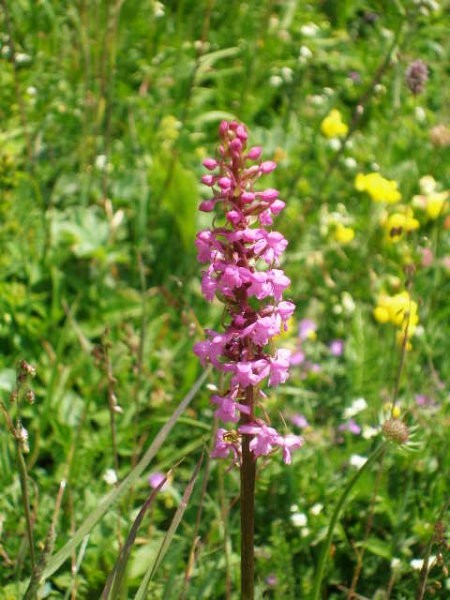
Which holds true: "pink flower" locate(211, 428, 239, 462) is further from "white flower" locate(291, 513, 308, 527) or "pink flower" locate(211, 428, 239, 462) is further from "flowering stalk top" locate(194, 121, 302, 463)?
"white flower" locate(291, 513, 308, 527)

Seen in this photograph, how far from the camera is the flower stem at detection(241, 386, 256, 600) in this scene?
1490 mm

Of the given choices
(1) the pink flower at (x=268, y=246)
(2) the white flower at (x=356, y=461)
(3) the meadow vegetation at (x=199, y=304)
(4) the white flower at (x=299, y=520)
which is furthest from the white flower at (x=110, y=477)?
(1) the pink flower at (x=268, y=246)

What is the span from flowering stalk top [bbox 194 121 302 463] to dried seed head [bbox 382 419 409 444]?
267 millimetres

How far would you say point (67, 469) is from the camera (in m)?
2.43

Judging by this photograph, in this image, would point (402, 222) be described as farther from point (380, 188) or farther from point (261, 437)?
point (261, 437)

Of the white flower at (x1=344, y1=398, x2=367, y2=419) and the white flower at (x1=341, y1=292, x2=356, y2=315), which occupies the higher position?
the white flower at (x1=344, y1=398, x2=367, y2=419)

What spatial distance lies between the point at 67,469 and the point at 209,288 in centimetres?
123

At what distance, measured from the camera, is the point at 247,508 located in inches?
61.0

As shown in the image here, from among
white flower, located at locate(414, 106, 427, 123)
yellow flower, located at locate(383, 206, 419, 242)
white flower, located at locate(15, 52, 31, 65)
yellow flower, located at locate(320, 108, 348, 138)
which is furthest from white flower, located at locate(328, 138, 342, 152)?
white flower, located at locate(15, 52, 31, 65)

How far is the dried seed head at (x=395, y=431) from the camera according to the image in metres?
1.60

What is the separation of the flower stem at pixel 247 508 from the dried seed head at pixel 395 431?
10.9 inches

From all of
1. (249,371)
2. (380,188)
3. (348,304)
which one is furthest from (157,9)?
(249,371)

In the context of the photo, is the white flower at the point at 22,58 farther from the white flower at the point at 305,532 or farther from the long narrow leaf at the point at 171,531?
the long narrow leaf at the point at 171,531

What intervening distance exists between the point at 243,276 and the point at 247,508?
463 mm
